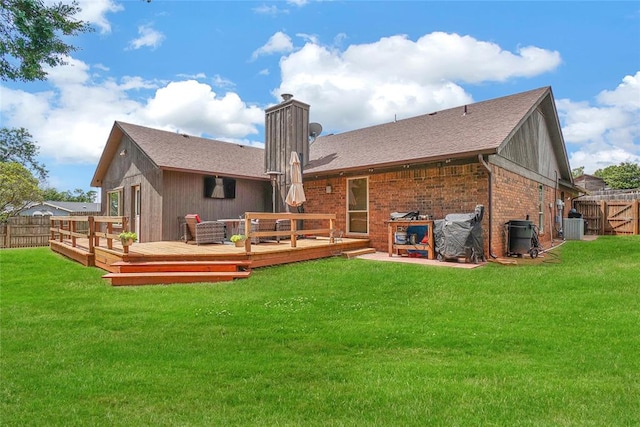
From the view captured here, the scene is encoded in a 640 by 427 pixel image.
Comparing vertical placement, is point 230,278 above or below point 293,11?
below

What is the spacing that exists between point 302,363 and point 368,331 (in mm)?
1098

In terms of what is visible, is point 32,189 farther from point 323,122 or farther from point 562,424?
point 562,424

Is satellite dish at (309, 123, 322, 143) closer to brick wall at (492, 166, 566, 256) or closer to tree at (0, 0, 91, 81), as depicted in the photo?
brick wall at (492, 166, 566, 256)

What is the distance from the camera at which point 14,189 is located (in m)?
20.0

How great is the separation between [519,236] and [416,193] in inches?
115

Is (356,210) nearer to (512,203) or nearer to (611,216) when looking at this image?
(512,203)

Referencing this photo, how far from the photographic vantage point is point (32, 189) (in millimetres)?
21062

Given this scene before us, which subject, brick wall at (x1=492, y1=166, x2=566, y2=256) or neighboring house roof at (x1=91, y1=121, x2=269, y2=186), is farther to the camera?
neighboring house roof at (x1=91, y1=121, x2=269, y2=186)

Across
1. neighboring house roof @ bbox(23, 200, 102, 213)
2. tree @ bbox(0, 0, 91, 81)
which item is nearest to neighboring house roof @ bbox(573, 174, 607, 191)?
tree @ bbox(0, 0, 91, 81)

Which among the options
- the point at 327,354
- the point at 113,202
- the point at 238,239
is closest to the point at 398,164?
the point at 238,239

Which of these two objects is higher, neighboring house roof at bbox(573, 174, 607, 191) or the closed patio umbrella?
neighboring house roof at bbox(573, 174, 607, 191)

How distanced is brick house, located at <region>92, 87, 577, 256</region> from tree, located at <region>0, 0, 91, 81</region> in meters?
6.25

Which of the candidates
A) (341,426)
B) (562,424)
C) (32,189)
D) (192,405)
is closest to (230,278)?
(192,405)

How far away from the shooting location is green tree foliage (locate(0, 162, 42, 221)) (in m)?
19.8
